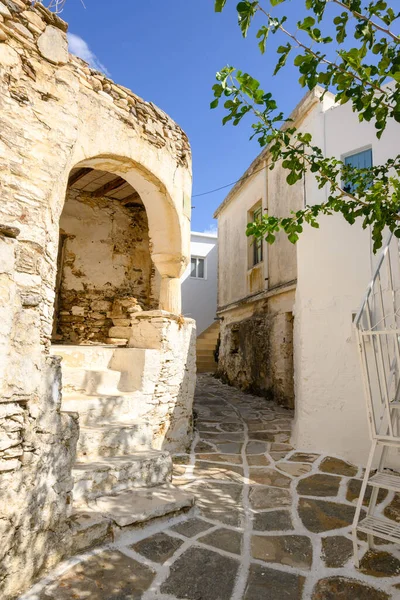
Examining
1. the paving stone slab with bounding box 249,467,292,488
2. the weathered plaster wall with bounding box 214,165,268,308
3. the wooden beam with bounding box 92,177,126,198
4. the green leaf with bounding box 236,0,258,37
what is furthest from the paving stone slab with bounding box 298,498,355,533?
the weathered plaster wall with bounding box 214,165,268,308

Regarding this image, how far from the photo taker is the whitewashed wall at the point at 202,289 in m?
15.9

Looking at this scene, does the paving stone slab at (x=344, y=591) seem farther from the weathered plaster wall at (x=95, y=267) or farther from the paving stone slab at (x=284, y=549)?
the weathered plaster wall at (x=95, y=267)

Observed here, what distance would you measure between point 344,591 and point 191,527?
3.78 ft

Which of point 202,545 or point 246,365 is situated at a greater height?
point 246,365

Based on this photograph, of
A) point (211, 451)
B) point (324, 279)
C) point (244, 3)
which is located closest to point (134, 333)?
point (211, 451)

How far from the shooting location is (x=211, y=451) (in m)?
4.91

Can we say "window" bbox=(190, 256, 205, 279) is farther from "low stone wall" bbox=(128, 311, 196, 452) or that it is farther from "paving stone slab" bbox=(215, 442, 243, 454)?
"paving stone slab" bbox=(215, 442, 243, 454)

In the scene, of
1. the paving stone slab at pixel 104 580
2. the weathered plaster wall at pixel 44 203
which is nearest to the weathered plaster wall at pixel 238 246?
the weathered plaster wall at pixel 44 203

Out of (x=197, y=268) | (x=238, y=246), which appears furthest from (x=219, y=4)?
(x=197, y=268)

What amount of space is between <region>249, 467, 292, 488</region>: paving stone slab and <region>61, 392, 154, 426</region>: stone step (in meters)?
1.43

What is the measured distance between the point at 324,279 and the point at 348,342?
3.05 ft

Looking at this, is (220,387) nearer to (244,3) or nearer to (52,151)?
(52,151)

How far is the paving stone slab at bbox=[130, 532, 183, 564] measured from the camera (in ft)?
8.16

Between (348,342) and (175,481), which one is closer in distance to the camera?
(175,481)
